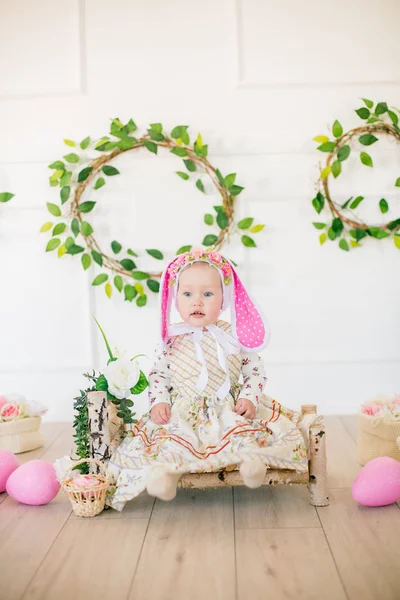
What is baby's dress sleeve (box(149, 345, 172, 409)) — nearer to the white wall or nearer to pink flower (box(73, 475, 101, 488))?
pink flower (box(73, 475, 101, 488))

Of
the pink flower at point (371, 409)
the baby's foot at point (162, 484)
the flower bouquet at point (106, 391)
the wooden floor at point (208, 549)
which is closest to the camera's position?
the wooden floor at point (208, 549)

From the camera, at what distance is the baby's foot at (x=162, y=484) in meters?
2.23

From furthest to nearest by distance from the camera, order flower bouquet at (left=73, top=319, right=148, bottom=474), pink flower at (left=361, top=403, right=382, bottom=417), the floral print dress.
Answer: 1. pink flower at (left=361, top=403, right=382, bottom=417)
2. flower bouquet at (left=73, top=319, right=148, bottom=474)
3. the floral print dress

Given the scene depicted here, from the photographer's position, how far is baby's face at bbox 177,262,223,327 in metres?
2.66

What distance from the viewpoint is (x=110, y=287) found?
3.75m

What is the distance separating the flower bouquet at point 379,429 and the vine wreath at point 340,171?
108 centimetres

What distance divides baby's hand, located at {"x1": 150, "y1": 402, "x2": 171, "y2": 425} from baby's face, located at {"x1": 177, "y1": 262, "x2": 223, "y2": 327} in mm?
324

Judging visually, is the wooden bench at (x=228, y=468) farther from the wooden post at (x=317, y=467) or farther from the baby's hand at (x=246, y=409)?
the baby's hand at (x=246, y=409)

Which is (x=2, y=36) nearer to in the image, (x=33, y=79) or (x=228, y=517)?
(x=33, y=79)

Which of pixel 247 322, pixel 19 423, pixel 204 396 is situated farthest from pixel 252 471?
pixel 19 423

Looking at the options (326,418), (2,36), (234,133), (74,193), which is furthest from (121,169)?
(326,418)

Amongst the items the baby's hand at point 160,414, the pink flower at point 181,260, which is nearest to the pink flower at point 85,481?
the baby's hand at point 160,414

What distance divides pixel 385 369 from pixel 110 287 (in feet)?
4.89

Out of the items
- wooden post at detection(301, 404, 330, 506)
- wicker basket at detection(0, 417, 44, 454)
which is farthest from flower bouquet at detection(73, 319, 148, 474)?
wicker basket at detection(0, 417, 44, 454)
